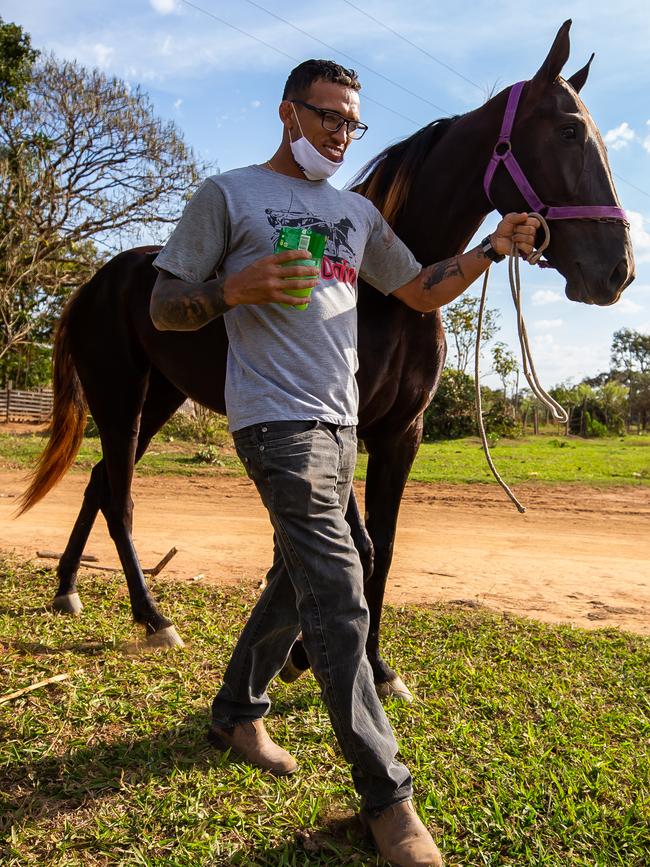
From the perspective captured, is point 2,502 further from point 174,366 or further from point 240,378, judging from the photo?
point 240,378

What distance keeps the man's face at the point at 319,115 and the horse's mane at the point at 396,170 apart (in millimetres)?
792

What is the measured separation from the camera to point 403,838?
2.02 metres

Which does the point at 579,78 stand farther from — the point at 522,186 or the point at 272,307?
the point at 272,307

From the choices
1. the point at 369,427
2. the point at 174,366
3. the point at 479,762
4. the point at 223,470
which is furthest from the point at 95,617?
the point at 223,470

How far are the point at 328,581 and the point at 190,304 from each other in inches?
35.6

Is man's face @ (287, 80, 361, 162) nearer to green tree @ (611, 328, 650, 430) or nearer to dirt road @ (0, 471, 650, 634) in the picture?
dirt road @ (0, 471, 650, 634)

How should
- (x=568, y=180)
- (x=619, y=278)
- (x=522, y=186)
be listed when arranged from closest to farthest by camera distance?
(x=619, y=278) → (x=568, y=180) → (x=522, y=186)

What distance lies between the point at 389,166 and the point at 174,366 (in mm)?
1440

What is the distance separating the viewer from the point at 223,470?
470 inches

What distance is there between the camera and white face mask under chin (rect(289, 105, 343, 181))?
233 cm

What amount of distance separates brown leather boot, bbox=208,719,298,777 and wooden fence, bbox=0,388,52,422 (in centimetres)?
2400

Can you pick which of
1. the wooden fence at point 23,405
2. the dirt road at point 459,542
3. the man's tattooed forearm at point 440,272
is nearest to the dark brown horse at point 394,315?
the man's tattooed forearm at point 440,272

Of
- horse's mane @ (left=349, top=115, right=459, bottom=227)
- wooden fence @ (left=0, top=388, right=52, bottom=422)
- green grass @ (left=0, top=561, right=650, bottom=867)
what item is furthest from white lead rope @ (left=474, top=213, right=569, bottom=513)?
wooden fence @ (left=0, top=388, right=52, bottom=422)

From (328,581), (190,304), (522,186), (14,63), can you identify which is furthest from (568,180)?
(14,63)
